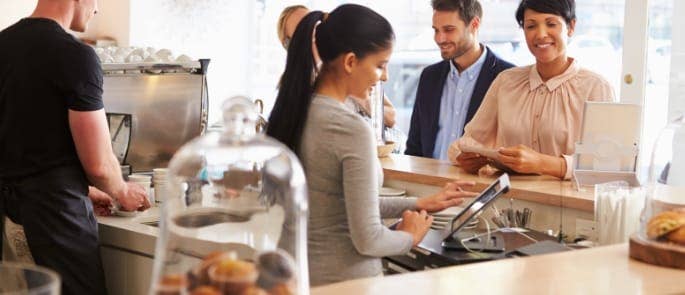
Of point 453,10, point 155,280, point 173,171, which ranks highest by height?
point 453,10

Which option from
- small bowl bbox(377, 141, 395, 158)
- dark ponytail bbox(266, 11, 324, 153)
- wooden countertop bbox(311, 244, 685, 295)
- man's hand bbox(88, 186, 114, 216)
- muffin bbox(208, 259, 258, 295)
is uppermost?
dark ponytail bbox(266, 11, 324, 153)

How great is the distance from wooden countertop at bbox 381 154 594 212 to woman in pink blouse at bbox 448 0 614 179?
0.10 m

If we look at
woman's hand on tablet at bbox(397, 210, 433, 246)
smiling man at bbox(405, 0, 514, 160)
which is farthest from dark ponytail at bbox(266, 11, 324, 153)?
smiling man at bbox(405, 0, 514, 160)

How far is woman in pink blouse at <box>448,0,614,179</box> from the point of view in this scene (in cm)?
356

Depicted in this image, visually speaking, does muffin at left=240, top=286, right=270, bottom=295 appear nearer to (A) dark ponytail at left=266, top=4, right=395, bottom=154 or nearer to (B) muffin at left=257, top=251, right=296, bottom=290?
(B) muffin at left=257, top=251, right=296, bottom=290

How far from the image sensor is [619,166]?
9.72 feet

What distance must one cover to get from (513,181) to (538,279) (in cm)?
136

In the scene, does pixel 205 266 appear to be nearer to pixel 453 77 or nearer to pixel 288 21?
pixel 453 77

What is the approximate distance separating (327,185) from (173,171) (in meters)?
0.87

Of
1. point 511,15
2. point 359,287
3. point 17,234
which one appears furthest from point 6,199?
point 511,15

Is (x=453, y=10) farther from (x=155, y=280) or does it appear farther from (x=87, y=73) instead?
(x=155, y=280)

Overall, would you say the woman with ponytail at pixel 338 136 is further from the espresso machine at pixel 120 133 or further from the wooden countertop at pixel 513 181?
the espresso machine at pixel 120 133

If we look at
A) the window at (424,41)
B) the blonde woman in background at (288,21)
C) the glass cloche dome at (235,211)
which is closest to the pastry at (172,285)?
the glass cloche dome at (235,211)

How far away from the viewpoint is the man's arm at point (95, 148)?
2918 millimetres
